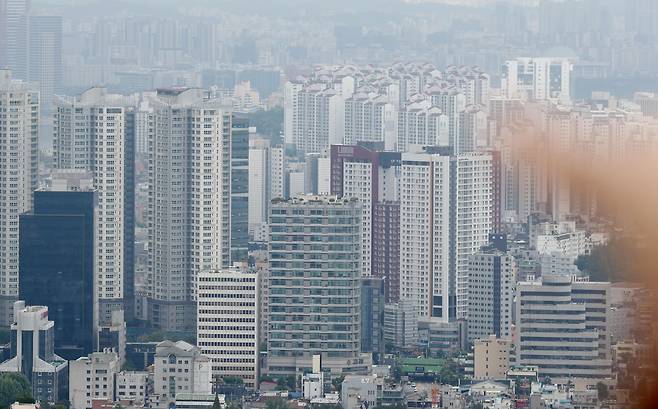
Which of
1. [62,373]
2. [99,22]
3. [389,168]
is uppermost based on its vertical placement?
[99,22]

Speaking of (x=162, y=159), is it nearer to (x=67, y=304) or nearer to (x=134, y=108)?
(x=134, y=108)

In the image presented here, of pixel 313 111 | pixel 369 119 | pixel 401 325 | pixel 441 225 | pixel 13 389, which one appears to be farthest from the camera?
pixel 313 111

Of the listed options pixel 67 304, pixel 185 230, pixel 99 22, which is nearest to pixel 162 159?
pixel 185 230

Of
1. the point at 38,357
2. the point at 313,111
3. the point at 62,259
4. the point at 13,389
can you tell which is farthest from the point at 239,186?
the point at 313,111

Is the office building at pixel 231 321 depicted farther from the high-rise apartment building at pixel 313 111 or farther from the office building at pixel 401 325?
the high-rise apartment building at pixel 313 111

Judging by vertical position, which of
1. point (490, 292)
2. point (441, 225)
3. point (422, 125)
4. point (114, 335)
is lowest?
point (114, 335)

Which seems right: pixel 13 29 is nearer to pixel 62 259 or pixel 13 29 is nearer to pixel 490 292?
pixel 62 259

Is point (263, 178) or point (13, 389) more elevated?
point (263, 178)
